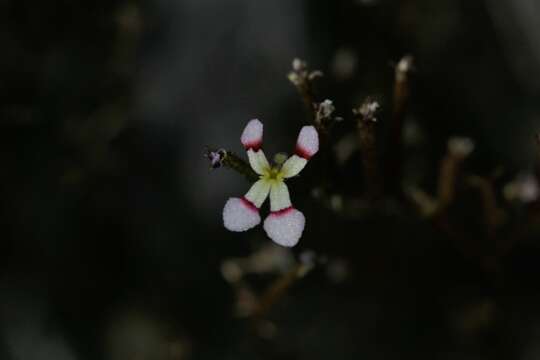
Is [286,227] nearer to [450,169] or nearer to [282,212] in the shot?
[282,212]

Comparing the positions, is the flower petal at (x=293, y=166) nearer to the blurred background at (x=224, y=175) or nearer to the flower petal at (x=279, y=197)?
the flower petal at (x=279, y=197)

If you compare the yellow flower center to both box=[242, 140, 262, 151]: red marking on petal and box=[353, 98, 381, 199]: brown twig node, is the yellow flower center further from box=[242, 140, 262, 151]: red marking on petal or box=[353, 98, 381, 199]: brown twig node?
box=[353, 98, 381, 199]: brown twig node

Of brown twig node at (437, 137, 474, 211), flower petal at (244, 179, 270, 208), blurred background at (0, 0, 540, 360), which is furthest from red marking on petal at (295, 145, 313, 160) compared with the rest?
blurred background at (0, 0, 540, 360)

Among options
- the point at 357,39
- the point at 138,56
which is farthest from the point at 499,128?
the point at 138,56

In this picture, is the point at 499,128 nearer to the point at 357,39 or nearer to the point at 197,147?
the point at 357,39

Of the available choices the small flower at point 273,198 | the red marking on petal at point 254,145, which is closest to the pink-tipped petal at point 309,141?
the small flower at point 273,198
